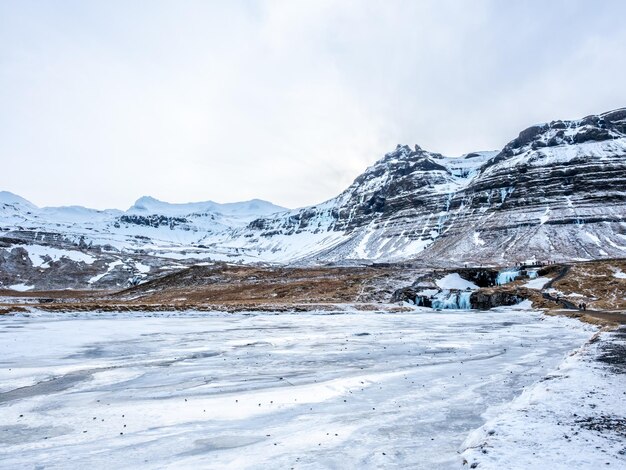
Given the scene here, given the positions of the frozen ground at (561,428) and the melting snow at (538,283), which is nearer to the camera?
the frozen ground at (561,428)

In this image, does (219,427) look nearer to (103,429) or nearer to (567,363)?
(103,429)

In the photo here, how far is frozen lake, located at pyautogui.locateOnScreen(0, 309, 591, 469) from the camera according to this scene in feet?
30.7

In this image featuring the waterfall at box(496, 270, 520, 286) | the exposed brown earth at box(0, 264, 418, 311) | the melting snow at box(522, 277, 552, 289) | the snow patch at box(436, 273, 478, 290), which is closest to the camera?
the exposed brown earth at box(0, 264, 418, 311)

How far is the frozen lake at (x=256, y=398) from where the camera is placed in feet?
30.7

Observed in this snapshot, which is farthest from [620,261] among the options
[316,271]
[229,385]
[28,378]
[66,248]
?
[66,248]

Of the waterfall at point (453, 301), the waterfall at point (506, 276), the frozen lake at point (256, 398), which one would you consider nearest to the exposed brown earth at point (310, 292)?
the waterfall at point (453, 301)

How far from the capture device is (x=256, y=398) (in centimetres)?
1421

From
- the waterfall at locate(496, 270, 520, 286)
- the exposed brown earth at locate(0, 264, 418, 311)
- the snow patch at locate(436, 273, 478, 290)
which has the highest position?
the waterfall at locate(496, 270, 520, 286)

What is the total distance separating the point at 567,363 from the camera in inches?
704

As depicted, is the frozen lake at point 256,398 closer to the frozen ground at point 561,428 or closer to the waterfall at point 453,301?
the frozen ground at point 561,428

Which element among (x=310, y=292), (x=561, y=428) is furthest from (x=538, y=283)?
(x=561, y=428)

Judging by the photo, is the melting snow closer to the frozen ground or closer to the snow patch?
the snow patch

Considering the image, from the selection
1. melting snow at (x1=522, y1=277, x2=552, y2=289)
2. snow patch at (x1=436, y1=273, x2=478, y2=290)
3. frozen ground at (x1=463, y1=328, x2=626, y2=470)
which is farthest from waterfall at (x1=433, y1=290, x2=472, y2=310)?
frozen ground at (x1=463, y1=328, x2=626, y2=470)

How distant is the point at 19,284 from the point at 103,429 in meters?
162
